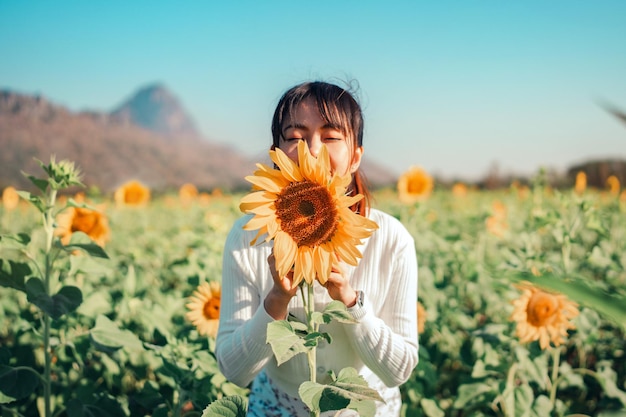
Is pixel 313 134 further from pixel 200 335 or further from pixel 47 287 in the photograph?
pixel 200 335

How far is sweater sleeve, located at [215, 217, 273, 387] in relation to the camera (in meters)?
1.37

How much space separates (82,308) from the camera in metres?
2.07

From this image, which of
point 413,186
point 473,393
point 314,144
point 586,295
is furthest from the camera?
point 413,186

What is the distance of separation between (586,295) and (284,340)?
67cm

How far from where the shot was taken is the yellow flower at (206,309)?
207 cm

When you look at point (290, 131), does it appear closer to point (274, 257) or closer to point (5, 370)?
point (274, 257)

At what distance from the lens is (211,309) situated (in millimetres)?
2102

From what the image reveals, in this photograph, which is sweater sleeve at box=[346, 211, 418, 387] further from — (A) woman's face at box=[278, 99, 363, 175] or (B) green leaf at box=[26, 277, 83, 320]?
(B) green leaf at box=[26, 277, 83, 320]

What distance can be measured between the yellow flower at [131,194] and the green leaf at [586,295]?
452 centimetres

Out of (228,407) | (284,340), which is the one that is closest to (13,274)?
(228,407)

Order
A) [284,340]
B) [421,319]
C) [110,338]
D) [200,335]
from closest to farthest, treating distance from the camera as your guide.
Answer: [284,340]
[110,338]
[200,335]
[421,319]

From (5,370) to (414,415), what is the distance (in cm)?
141

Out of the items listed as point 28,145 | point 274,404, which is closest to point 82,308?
point 274,404

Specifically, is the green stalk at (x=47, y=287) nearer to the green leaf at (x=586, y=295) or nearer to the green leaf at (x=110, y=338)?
the green leaf at (x=110, y=338)
